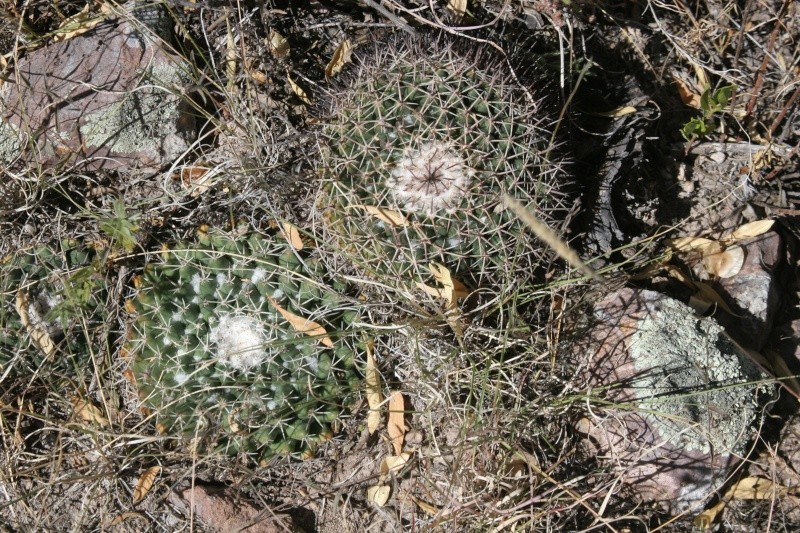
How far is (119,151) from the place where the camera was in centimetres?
326

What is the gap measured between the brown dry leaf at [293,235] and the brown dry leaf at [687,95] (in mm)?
2069

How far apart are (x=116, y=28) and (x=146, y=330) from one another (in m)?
1.53

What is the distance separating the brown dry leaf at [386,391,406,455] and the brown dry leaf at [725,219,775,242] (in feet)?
5.85

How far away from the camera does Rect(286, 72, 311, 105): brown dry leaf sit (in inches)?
133

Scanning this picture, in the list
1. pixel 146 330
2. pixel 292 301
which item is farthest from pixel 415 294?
pixel 146 330

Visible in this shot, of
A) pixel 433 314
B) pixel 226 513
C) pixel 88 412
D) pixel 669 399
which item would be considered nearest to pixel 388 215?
pixel 433 314

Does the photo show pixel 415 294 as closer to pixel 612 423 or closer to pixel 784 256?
pixel 612 423

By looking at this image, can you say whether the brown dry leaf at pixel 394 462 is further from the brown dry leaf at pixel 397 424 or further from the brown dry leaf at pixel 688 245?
the brown dry leaf at pixel 688 245

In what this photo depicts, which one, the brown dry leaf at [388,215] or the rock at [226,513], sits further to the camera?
the rock at [226,513]

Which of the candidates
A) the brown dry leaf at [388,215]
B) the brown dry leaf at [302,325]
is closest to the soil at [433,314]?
the brown dry leaf at [302,325]

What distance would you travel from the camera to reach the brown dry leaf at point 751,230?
3.22 m

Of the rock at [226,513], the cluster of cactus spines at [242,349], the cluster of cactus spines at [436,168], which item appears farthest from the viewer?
the rock at [226,513]

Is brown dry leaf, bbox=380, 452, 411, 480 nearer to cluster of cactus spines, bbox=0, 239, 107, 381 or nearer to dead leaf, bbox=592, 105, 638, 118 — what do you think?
cluster of cactus spines, bbox=0, 239, 107, 381

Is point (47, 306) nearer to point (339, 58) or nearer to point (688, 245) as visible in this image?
point (339, 58)
